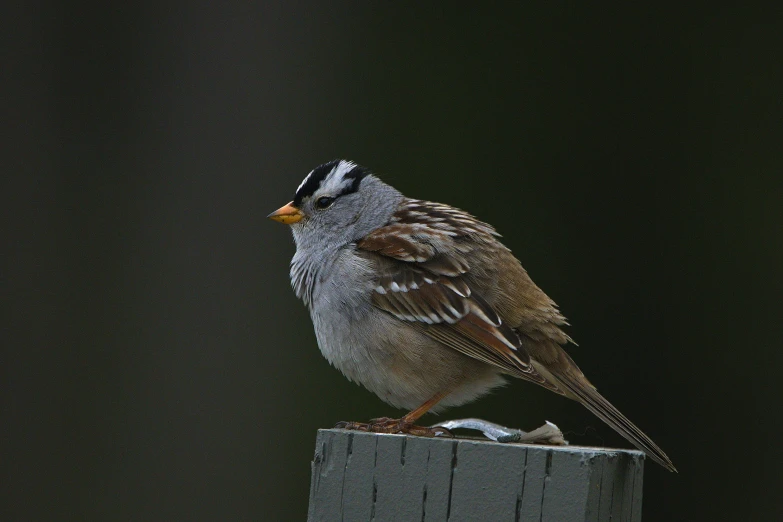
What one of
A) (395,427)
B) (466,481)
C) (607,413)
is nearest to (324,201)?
(395,427)

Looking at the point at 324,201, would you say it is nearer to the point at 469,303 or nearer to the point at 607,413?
the point at 469,303

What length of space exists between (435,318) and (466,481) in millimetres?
1630

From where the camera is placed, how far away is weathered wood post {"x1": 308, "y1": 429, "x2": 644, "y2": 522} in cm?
251

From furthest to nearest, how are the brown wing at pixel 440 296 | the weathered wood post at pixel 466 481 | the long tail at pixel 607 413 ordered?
the brown wing at pixel 440 296, the long tail at pixel 607 413, the weathered wood post at pixel 466 481

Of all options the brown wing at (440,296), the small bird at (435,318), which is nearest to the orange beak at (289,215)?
the small bird at (435,318)

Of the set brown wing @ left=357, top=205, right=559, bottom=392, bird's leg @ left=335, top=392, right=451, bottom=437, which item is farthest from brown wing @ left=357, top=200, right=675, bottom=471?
bird's leg @ left=335, top=392, right=451, bottom=437

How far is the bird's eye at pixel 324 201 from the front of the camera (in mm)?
4961

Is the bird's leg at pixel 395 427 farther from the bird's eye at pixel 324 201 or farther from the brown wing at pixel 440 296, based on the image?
the bird's eye at pixel 324 201

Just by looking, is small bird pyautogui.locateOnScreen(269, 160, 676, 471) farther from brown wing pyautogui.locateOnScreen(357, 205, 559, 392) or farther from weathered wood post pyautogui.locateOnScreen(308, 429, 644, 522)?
weathered wood post pyautogui.locateOnScreen(308, 429, 644, 522)

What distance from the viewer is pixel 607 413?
3.83m

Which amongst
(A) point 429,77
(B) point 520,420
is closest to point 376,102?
(A) point 429,77

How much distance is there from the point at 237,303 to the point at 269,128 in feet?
4.49

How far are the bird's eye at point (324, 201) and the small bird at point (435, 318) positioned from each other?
0.42 meters

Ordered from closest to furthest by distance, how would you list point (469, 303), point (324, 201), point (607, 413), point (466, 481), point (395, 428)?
point (466, 481), point (395, 428), point (607, 413), point (469, 303), point (324, 201)
